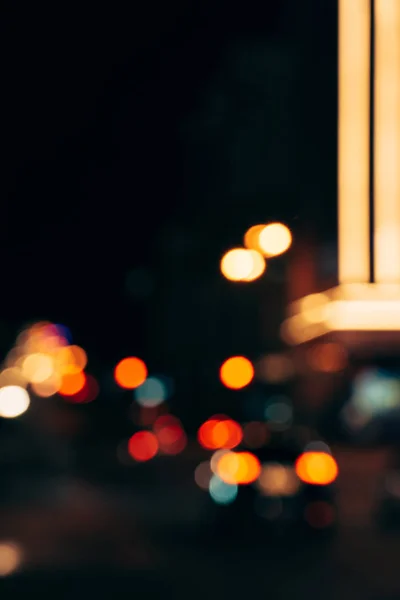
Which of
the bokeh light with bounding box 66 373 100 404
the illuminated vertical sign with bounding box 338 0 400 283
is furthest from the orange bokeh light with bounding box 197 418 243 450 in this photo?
the bokeh light with bounding box 66 373 100 404

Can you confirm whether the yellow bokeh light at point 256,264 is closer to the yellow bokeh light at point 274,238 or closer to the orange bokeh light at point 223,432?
the yellow bokeh light at point 274,238

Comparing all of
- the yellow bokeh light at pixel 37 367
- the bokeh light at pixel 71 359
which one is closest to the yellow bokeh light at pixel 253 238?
the bokeh light at pixel 71 359

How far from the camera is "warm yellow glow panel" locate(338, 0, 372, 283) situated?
16.5 m

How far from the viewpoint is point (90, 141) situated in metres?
19.4

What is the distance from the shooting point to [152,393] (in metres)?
36.8

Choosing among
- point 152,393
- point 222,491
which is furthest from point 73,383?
point 222,491

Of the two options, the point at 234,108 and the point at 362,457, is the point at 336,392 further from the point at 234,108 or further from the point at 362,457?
the point at 234,108

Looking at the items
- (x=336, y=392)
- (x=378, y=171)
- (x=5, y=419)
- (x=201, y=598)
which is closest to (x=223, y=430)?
(x=5, y=419)

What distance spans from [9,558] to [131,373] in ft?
100.0

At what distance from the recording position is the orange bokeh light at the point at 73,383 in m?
49.4

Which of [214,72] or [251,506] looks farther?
[214,72]

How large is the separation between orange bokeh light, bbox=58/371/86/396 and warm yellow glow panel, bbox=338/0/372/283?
3246 centimetres

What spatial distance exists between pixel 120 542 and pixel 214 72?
21.4ft

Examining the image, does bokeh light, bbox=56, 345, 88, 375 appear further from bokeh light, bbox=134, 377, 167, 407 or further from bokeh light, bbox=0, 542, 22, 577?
bokeh light, bbox=0, 542, 22, 577
